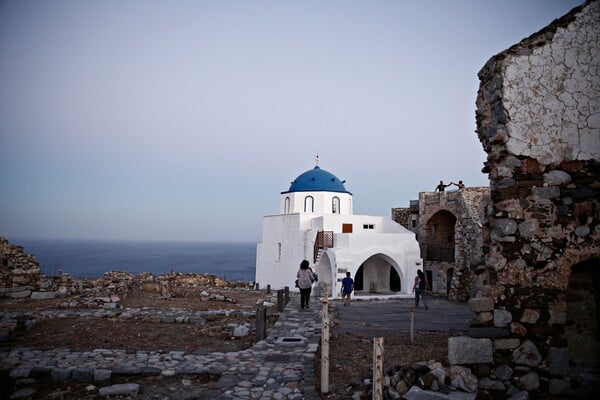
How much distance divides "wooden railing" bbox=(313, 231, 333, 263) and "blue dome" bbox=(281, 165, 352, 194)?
5869 millimetres

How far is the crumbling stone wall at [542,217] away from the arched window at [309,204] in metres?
22.5

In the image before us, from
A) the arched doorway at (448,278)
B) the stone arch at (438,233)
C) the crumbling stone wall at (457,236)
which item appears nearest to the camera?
the crumbling stone wall at (457,236)

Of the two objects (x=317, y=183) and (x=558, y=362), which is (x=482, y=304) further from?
(x=317, y=183)

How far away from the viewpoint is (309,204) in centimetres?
2881

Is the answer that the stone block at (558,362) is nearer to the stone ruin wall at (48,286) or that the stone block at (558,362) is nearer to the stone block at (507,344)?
the stone block at (507,344)

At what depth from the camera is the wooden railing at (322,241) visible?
74.3ft

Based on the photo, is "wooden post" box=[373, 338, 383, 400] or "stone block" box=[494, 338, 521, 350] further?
"stone block" box=[494, 338, 521, 350]

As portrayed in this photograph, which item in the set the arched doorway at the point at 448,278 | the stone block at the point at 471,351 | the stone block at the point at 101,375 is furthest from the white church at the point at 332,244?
the stone block at the point at 471,351

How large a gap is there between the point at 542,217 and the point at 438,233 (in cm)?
1981

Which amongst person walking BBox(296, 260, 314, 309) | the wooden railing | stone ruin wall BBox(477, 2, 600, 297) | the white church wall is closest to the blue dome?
the white church wall

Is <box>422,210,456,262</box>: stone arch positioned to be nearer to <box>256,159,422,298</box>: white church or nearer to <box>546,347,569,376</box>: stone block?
<box>256,159,422,298</box>: white church

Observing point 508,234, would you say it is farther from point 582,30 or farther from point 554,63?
point 582,30

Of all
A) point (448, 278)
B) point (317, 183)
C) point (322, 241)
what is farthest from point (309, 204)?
point (448, 278)

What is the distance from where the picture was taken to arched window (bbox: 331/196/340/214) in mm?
28814
